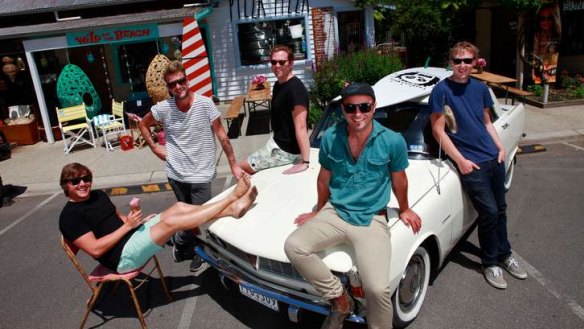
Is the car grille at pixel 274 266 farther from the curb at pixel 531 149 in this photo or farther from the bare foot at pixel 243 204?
the curb at pixel 531 149

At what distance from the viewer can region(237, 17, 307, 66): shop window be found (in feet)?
44.3

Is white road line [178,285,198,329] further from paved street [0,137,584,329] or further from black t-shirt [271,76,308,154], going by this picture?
black t-shirt [271,76,308,154]

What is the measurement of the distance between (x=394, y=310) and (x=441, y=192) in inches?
40.4

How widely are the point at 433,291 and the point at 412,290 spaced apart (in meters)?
0.52

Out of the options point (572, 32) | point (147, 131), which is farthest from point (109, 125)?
point (572, 32)

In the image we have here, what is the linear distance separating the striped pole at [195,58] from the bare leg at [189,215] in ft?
21.3

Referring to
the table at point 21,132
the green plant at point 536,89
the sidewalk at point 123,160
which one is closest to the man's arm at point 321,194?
the sidewalk at point 123,160

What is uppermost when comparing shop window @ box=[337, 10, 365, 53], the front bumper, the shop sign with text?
the shop sign with text

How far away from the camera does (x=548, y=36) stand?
10.5 metres

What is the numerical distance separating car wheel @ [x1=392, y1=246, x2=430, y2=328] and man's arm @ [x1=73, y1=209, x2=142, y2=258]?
206cm

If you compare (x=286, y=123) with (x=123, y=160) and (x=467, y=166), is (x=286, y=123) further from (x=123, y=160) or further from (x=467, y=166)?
(x=123, y=160)

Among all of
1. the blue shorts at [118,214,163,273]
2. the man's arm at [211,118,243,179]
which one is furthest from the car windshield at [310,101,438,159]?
the blue shorts at [118,214,163,273]

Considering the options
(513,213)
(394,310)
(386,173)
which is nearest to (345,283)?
(394,310)

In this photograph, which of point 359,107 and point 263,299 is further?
point 263,299
